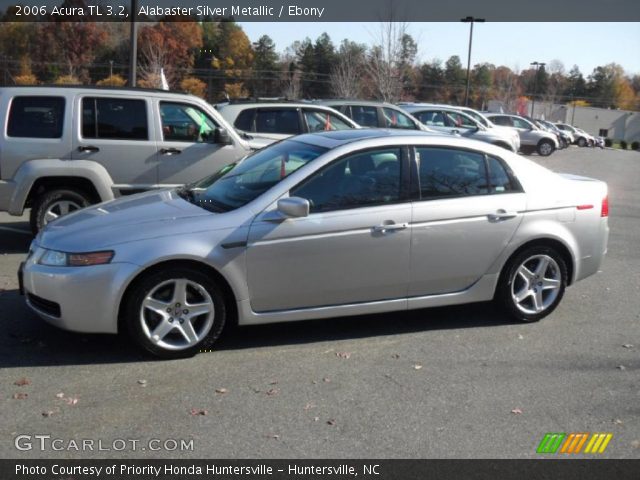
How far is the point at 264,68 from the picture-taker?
66062 mm

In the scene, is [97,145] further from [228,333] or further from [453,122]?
[453,122]

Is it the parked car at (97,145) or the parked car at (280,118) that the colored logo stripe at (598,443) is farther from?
the parked car at (280,118)

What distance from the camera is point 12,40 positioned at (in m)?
54.6

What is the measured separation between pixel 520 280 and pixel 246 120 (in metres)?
6.82

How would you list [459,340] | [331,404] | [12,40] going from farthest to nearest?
[12,40] → [459,340] → [331,404]

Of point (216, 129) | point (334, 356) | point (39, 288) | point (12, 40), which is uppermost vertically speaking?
point (12, 40)

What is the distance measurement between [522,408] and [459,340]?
133cm

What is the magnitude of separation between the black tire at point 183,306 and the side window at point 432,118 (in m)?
16.8

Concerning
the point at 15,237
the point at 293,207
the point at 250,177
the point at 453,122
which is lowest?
the point at 15,237

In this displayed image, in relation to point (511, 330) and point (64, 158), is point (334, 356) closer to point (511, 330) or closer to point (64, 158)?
point (511, 330)

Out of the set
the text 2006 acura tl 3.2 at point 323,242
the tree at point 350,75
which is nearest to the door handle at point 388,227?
the text 2006 acura tl 3.2 at point 323,242

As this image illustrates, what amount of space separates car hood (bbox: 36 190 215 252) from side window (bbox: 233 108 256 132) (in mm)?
6164

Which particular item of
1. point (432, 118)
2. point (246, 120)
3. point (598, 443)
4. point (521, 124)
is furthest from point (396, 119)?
point (521, 124)

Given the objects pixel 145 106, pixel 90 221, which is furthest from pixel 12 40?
pixel 90 221
